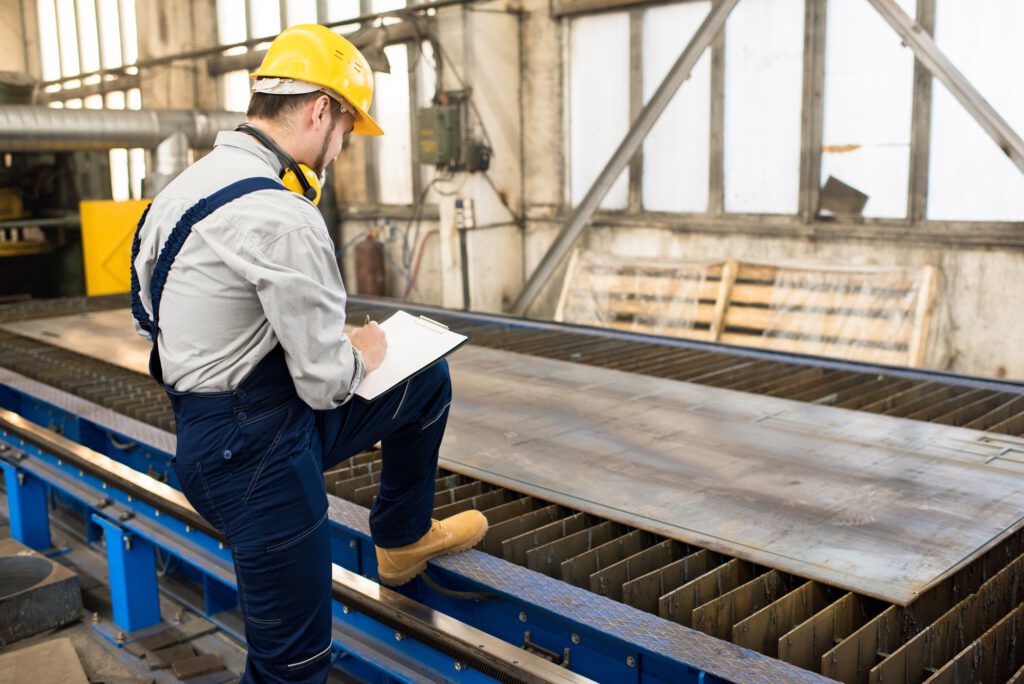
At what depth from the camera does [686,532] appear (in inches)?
112

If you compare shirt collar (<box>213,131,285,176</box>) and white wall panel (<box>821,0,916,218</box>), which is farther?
white wall panel (<box>821,0,916,218</box>)

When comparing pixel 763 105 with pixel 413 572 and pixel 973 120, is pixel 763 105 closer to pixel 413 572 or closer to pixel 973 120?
pixel 973 120

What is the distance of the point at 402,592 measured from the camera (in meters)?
2.89

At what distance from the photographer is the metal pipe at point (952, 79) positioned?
5680mm

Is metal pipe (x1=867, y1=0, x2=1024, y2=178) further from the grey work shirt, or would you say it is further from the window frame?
the grey work shirt

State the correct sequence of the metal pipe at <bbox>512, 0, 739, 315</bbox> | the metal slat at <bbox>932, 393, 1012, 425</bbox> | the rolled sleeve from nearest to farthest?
the rolled sleeve → the metal slat at <bbox>932, 393, 1012, 425</bbox> → the metal pipe at <bbox>512, 0, 739, 315</bbox>

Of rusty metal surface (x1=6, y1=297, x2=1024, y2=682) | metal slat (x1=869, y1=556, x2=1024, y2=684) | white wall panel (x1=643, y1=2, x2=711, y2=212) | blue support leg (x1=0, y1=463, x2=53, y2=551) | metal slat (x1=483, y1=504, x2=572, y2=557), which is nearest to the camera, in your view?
metal slat (x1=869, y1=556, x2=1024, y2=684)

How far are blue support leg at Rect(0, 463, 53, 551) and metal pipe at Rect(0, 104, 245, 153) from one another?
5.13 metres

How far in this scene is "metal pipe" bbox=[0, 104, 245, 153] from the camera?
28.3 ft

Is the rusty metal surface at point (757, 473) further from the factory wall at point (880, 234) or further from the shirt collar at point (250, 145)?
the factory wall at point (880, 234)

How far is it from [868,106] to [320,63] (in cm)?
608

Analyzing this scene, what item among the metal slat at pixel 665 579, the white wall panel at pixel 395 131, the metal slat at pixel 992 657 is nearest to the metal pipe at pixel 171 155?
the white wall panel at pixel 395 131

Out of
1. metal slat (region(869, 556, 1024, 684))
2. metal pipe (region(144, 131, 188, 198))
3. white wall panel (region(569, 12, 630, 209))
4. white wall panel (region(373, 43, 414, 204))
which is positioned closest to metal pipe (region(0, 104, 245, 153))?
metal pipe (region(144, 131, 188, 198))

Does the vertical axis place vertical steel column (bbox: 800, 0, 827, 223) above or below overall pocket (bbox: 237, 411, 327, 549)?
above
